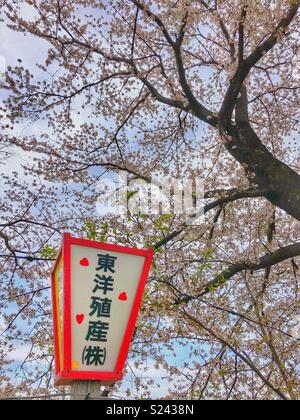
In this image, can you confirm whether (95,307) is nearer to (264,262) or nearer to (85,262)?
(85,262)

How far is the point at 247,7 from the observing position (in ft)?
20.5

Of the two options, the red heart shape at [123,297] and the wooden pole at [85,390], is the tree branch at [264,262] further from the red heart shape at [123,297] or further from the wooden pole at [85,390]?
the wooden pole at [85,390]

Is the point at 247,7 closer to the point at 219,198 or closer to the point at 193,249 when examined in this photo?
the point at 219,198

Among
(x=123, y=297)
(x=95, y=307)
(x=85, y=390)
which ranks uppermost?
(x=123, y=297)

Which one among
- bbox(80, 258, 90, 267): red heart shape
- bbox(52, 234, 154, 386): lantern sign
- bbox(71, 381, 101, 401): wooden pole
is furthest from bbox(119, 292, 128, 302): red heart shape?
bbox(71, 381, 101, 401): wooden pole

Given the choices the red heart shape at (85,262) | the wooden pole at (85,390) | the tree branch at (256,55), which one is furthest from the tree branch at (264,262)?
the wooden pole at (85,390)

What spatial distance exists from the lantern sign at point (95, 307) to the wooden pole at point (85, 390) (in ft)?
0.17

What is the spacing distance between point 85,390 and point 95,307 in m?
0.58

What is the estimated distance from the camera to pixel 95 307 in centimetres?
288

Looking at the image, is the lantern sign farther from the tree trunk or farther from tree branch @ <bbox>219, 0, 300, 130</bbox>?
tree branch @ <bbox>219, 0, 300, 130</bbox>

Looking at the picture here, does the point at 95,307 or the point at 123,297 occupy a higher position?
the point at 123,297

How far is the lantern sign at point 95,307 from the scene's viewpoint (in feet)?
9.01

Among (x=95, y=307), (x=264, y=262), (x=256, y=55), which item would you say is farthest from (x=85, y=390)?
(x=256, y=55)

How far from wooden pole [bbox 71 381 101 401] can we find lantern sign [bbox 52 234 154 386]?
0.05 m
